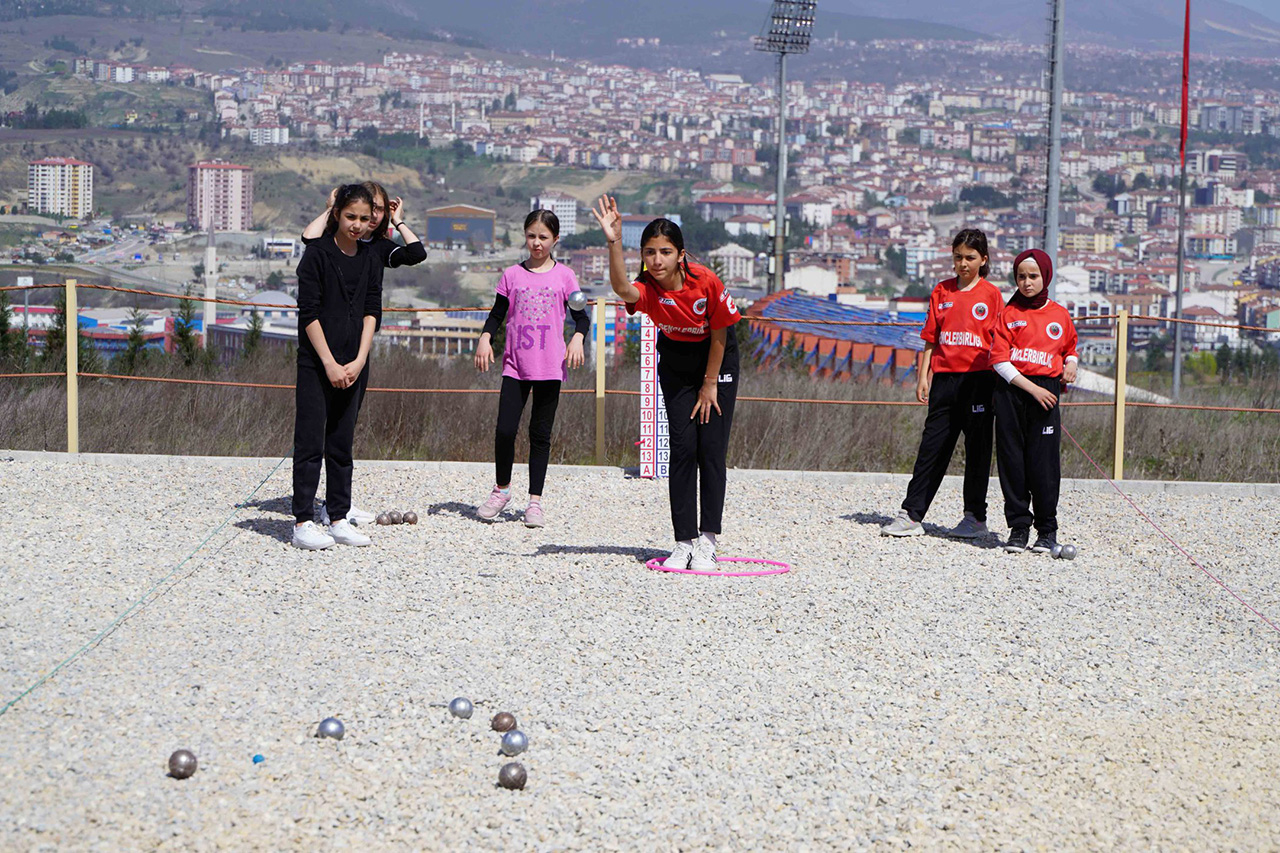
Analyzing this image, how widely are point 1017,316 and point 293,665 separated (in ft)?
14.2

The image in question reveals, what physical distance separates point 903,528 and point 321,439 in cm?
315

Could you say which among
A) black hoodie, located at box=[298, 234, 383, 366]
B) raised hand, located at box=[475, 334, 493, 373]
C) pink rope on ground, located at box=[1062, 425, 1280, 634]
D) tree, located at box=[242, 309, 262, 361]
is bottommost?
pink rope on ground, located at box=[1062, 425, 1280, 634]

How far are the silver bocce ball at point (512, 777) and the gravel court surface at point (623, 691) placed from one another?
67mm

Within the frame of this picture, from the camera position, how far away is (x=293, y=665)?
194 inches

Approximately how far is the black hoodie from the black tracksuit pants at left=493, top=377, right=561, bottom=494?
1049 millimetres

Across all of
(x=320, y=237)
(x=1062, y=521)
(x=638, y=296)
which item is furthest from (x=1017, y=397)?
(x=320, y=237)

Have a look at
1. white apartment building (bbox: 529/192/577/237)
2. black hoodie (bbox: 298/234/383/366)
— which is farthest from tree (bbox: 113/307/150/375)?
white apartment building (bbox: 529/192/577/237)

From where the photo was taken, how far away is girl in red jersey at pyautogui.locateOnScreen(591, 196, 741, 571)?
632 cm

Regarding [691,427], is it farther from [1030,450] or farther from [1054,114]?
[1054,114]

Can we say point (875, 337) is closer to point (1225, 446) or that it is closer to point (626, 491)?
point (1225, 446)

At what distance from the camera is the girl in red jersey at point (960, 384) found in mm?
7879

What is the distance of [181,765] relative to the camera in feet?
12.5

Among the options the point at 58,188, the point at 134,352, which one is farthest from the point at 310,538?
the point at 58,188

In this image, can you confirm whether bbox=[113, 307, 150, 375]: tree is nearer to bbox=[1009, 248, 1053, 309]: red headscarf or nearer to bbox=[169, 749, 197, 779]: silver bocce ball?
bbox=[1009, 248, 1053, 309]: red headscarf
